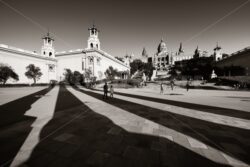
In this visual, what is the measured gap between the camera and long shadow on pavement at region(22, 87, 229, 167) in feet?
7.79

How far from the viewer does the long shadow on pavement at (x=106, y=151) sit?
2.37 m

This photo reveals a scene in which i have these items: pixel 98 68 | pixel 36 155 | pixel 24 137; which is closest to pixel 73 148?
pixel 36 155

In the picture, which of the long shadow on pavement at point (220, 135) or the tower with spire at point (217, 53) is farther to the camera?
the tower with spire at point (217, 53)

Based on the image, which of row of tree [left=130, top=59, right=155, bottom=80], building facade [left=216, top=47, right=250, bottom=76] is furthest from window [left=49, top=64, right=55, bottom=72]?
building facade [left=216, top=47, right=250, bottom=76]

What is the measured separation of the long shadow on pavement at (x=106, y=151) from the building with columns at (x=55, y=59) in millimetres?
44427

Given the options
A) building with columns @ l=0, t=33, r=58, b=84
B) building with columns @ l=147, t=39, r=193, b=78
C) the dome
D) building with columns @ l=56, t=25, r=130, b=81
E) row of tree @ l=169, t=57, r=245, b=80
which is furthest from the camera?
the dome

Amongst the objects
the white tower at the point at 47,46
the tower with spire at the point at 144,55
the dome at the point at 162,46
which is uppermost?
the dome at the point at 162,46

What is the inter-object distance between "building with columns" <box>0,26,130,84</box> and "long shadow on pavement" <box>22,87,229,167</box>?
44427 millimetres

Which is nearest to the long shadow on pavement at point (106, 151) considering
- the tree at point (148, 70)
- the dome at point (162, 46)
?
the tree at point (148, 70)

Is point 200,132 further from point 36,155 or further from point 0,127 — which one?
point 0,127

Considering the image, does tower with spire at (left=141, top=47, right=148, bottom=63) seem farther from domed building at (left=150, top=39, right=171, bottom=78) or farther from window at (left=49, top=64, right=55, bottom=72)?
window at (left=49, top=64, right=55, bottom=72)

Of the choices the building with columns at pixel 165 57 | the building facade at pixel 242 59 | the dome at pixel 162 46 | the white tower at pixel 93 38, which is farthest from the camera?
the dome at pixel 162 46

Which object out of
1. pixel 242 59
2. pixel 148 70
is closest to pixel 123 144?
pixel 242 59

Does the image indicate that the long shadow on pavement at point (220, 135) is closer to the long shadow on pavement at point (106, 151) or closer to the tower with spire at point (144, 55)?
the long shadow on pavement at point (106, 151)
